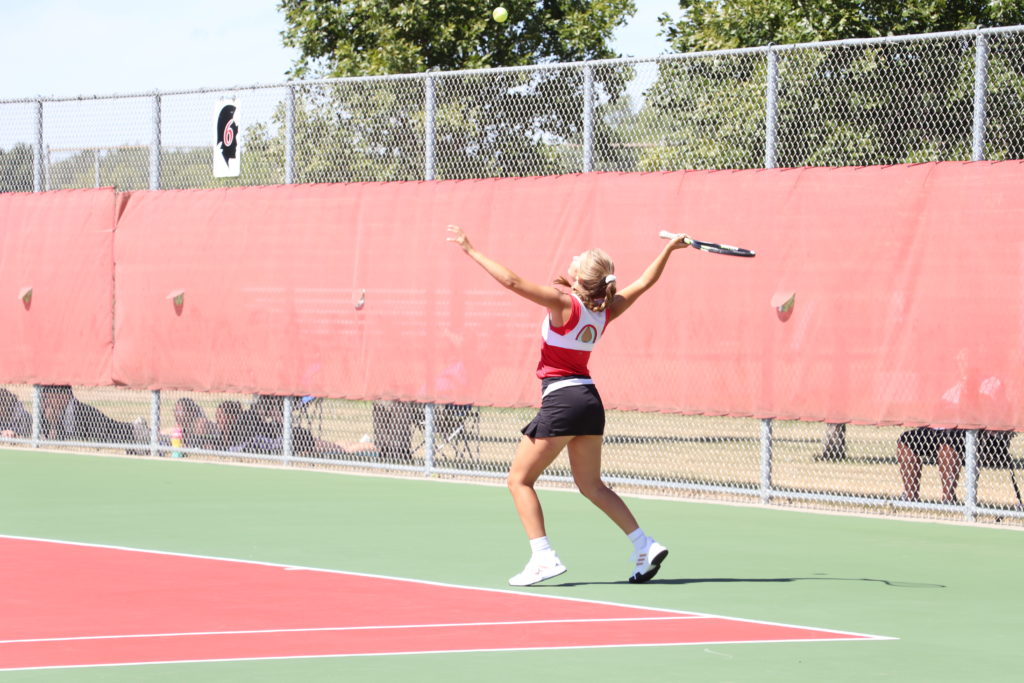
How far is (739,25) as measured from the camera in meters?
19.5

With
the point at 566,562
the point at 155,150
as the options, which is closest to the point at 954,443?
the point at 566,562

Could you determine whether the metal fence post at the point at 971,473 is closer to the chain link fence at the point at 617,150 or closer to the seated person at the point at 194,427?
the chain link fence at the point at 617,150

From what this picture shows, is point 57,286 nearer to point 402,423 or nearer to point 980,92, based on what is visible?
point 402,423

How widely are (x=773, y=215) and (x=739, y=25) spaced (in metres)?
8.00

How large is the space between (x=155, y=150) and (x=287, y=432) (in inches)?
118

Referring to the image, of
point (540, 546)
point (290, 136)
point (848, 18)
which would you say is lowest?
point (540, 546)

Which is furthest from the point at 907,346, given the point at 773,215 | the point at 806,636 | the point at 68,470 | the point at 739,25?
the point at 739,25

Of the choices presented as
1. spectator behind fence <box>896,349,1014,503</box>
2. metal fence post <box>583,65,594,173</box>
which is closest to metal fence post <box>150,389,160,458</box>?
metal fence post <box>583,65,594,173</box>

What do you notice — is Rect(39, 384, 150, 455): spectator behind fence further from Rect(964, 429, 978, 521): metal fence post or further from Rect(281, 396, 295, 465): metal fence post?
Rect(964, 429, 978, 521): metal fence post

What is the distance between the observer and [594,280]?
8242mm

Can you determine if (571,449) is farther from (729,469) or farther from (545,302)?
(729,469)

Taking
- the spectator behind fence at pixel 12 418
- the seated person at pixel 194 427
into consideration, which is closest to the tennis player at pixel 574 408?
the seated person at pixel 194 427

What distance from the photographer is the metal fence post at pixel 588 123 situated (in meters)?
13.0

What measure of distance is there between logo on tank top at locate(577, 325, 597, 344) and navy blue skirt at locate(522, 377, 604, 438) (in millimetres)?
222
